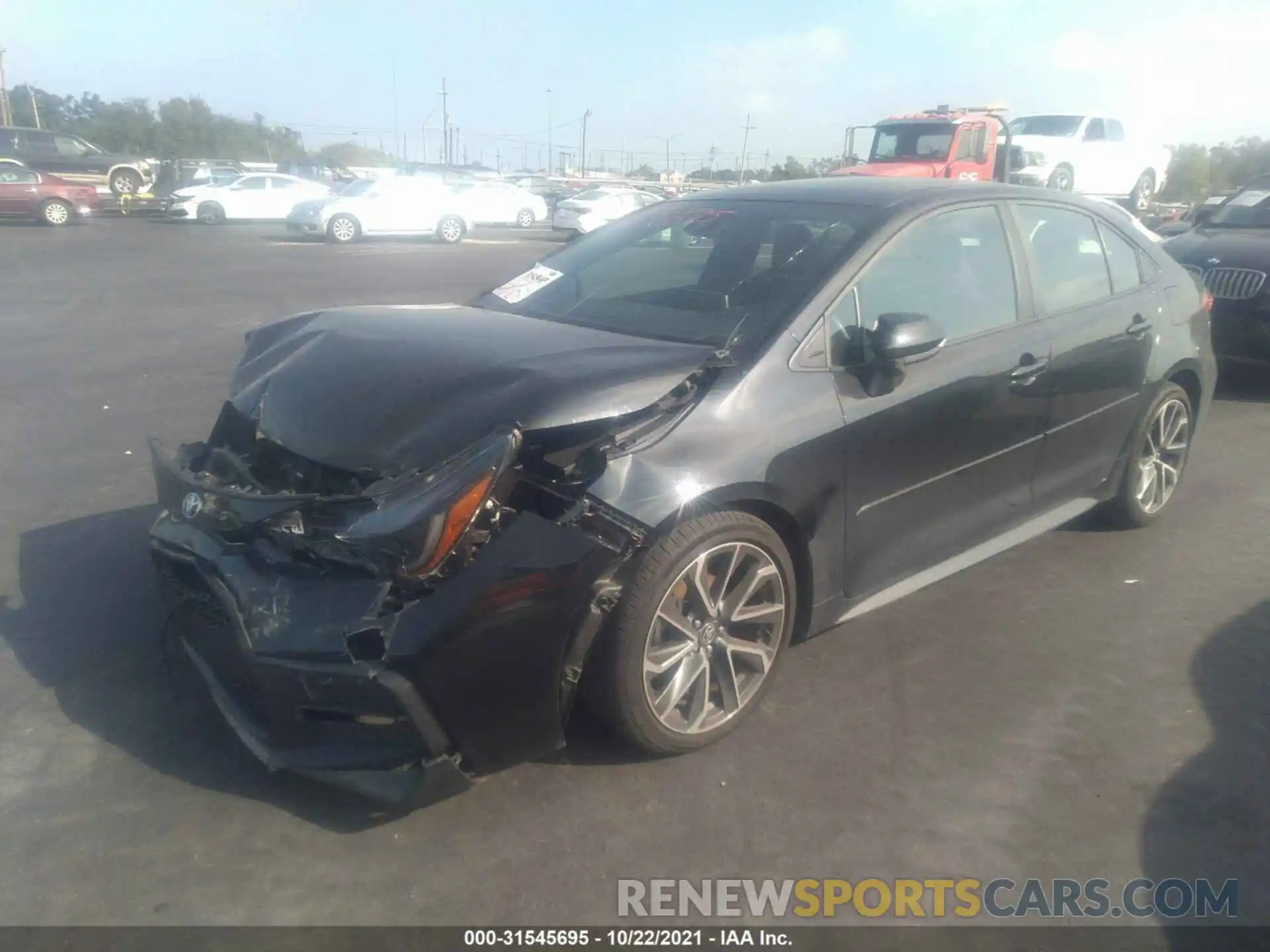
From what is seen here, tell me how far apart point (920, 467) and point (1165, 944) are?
5.58ft

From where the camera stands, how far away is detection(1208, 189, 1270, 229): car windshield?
29.1ft

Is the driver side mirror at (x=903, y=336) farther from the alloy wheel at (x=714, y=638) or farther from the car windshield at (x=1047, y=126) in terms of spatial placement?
the car windshield at (x=1047, y=126)

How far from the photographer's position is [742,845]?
282cm

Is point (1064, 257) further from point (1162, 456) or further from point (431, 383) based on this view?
point (431, 383)

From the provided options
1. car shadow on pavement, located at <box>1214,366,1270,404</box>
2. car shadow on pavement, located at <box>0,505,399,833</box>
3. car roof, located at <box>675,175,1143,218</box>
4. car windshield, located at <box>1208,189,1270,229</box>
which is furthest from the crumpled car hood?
car windshield, located at <box>1208,189,1270,229</box>

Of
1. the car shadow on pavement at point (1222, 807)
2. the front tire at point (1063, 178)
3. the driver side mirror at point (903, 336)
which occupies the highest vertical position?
the driver side mirror at point (903, 336)

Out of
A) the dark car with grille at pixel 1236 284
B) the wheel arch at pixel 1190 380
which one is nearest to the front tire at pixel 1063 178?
the dark car with grille at pixel 1236 284

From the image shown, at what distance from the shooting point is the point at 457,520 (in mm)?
2717

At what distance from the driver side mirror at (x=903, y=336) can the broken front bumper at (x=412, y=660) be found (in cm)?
124

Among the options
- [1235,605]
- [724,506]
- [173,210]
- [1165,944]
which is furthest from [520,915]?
[173,210]

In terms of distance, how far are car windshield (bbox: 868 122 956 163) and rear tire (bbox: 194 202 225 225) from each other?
18.8 meters

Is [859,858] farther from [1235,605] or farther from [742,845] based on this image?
[1235,605]

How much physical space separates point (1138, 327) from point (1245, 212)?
5.48 m

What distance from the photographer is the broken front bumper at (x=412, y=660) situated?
8.73 feet
